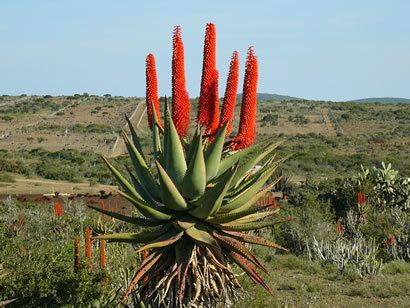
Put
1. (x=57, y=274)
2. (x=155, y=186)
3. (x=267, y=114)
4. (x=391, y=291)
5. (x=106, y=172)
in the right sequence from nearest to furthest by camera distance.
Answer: (x=155, y=186), (x=57, y=274), (x=391, y=291), (x=106, y=172), (x=267, y=114)

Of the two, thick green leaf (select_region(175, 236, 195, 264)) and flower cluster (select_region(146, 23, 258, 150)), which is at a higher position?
flower cluster (select_region(146, 23, 258, 150))

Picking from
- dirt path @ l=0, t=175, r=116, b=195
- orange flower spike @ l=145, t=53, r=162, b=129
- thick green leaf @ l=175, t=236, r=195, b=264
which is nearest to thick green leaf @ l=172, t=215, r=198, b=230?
thick green leaf @ l=175, t=236, r=195, b=264

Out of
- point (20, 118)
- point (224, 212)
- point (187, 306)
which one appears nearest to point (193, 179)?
point (224, 212)

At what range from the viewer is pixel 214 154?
4.61 m

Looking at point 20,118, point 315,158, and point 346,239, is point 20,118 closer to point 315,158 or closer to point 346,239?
point 315,158

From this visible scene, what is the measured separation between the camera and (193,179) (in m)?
4.50

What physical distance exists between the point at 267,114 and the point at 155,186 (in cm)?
7673

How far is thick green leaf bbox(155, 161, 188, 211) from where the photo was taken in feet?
14.5

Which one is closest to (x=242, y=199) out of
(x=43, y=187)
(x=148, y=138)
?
(x=43, y=187)

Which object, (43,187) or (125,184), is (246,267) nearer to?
(125,184)

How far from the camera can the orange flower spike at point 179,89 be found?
15.3 ft

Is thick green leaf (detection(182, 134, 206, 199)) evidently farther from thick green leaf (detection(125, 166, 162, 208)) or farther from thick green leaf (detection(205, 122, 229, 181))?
thick green leaf (detection(125, 166, 162, 208))

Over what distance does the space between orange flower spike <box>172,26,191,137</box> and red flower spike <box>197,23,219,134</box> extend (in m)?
0.11

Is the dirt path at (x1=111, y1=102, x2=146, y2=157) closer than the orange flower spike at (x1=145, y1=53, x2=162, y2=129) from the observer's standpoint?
No
